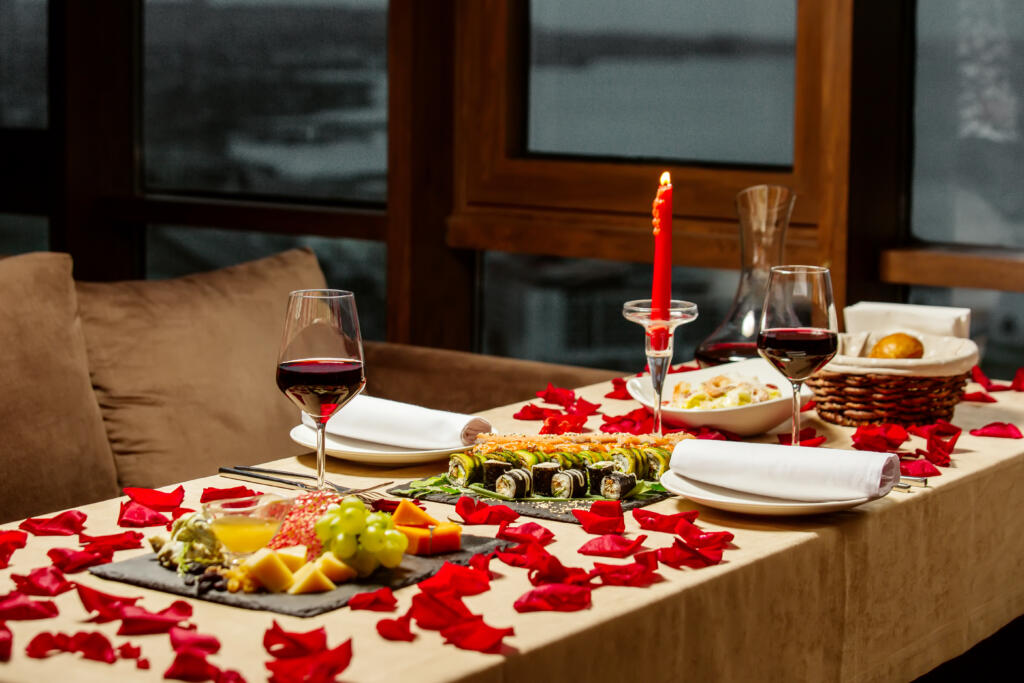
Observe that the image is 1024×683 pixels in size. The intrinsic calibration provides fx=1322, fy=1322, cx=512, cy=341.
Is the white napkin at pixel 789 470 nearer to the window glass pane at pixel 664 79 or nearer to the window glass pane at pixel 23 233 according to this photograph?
the window glass pane at pixel 664 79

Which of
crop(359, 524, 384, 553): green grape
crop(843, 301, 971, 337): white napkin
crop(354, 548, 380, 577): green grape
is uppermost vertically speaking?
crop(843, 301, 971, 337): white napkin

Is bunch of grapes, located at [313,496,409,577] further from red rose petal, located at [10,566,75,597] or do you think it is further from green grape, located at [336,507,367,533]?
red rose petal, located at [10,566,75,597]

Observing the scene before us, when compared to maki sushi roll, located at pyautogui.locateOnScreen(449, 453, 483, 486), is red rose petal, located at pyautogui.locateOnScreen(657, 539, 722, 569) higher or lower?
lower

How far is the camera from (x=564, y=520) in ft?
4.28

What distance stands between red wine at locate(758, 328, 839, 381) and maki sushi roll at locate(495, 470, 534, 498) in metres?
0.32

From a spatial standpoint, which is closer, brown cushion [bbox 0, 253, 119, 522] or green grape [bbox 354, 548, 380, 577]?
green grape [bbox 354, 548, 380, 577]

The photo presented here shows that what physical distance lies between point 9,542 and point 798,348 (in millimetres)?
848

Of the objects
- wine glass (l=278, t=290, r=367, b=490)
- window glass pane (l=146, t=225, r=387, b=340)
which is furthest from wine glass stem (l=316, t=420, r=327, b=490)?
window glass pane (l=146, t=225, r=387, b=340)

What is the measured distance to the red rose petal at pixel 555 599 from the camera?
3.43 ft

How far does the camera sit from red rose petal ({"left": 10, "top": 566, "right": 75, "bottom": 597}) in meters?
1.08

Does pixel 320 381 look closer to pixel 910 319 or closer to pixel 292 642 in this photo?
pixel 292 642

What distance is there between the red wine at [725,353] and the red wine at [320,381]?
2.98ft

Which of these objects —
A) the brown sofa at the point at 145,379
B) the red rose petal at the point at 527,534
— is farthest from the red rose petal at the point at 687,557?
the brown sofa at the point at 145,379

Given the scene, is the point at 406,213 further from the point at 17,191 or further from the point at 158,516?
the point at 158,516
